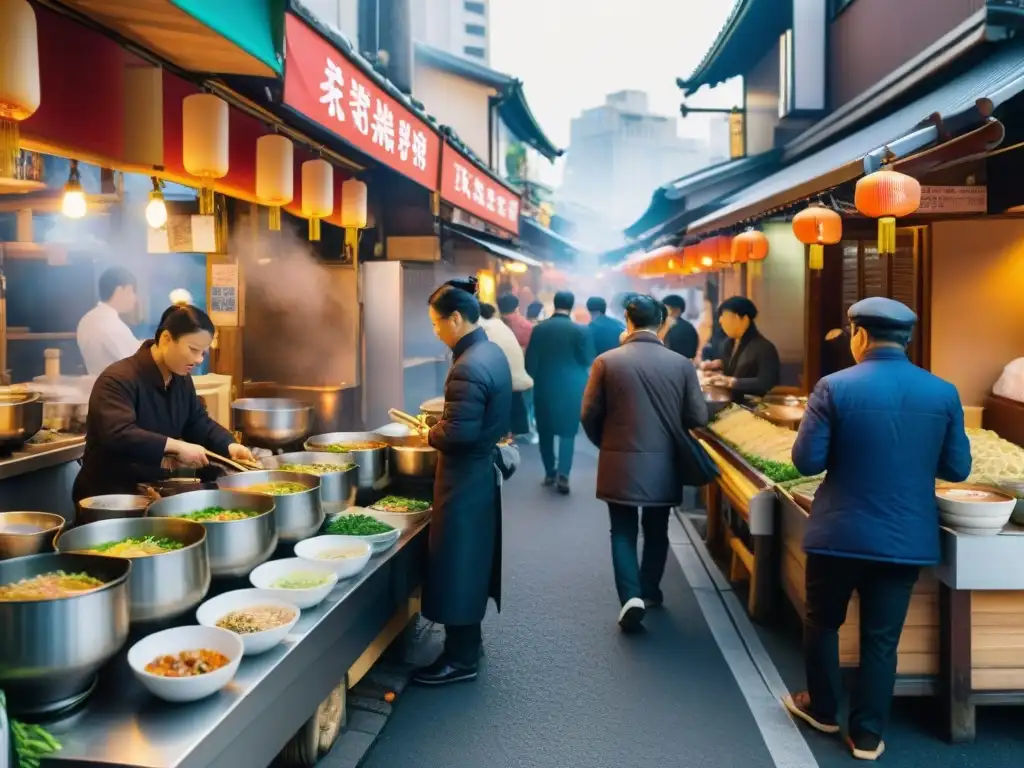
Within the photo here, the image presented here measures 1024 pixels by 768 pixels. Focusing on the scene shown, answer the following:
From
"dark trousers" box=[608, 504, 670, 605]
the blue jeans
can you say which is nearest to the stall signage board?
"dark trousers" box=[608, 504, 670, 605]

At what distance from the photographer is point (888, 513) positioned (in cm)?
453

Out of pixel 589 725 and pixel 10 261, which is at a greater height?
pixel 10 261

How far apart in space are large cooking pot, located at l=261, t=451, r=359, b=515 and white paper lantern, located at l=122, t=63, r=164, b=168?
202 centimetres

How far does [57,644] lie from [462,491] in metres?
3.07

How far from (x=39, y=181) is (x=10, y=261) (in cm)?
563

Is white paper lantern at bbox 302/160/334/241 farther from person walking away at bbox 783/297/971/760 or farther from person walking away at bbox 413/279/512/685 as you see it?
person walking away at bbox 783/297/971/760

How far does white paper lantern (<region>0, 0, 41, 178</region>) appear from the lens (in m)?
3.33

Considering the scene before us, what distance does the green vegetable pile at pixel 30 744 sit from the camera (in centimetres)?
253

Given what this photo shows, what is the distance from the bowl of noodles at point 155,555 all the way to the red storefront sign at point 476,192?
6.58 metres

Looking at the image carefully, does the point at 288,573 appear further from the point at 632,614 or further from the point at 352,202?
the point at 352,202

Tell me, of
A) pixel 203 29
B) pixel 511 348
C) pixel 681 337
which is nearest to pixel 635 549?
pixel 203 29

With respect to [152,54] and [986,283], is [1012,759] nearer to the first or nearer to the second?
[986,283]

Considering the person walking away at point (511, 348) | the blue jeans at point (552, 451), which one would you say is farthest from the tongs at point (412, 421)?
the blue jeans at point (552, 451)

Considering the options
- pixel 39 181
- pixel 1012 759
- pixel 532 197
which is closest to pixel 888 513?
pixel 1012 759
